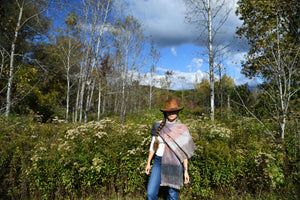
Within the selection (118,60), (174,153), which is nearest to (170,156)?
(174,153)

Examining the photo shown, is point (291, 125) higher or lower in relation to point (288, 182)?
higher

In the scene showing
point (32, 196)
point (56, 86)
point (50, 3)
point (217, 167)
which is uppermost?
point (50, 3)

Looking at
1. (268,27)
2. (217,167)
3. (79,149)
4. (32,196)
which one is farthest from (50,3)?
(217,167)

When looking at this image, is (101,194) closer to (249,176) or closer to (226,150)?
(226,150)

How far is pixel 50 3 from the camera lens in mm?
6582

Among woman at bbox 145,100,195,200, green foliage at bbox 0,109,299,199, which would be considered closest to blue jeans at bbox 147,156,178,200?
woman at bbox 145,100,195,200

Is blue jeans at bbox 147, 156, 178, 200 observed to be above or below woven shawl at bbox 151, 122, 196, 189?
below

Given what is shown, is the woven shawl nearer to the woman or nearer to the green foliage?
the woman

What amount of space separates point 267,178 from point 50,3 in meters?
8.62

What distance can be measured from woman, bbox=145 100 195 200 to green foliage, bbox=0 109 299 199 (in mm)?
886

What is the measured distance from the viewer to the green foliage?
331cm

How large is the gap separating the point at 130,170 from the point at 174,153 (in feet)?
4.47

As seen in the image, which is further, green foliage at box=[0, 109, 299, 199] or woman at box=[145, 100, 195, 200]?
green foliage at box=[0, 109, 299, 199]

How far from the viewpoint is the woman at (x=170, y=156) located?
2416 millimetres
